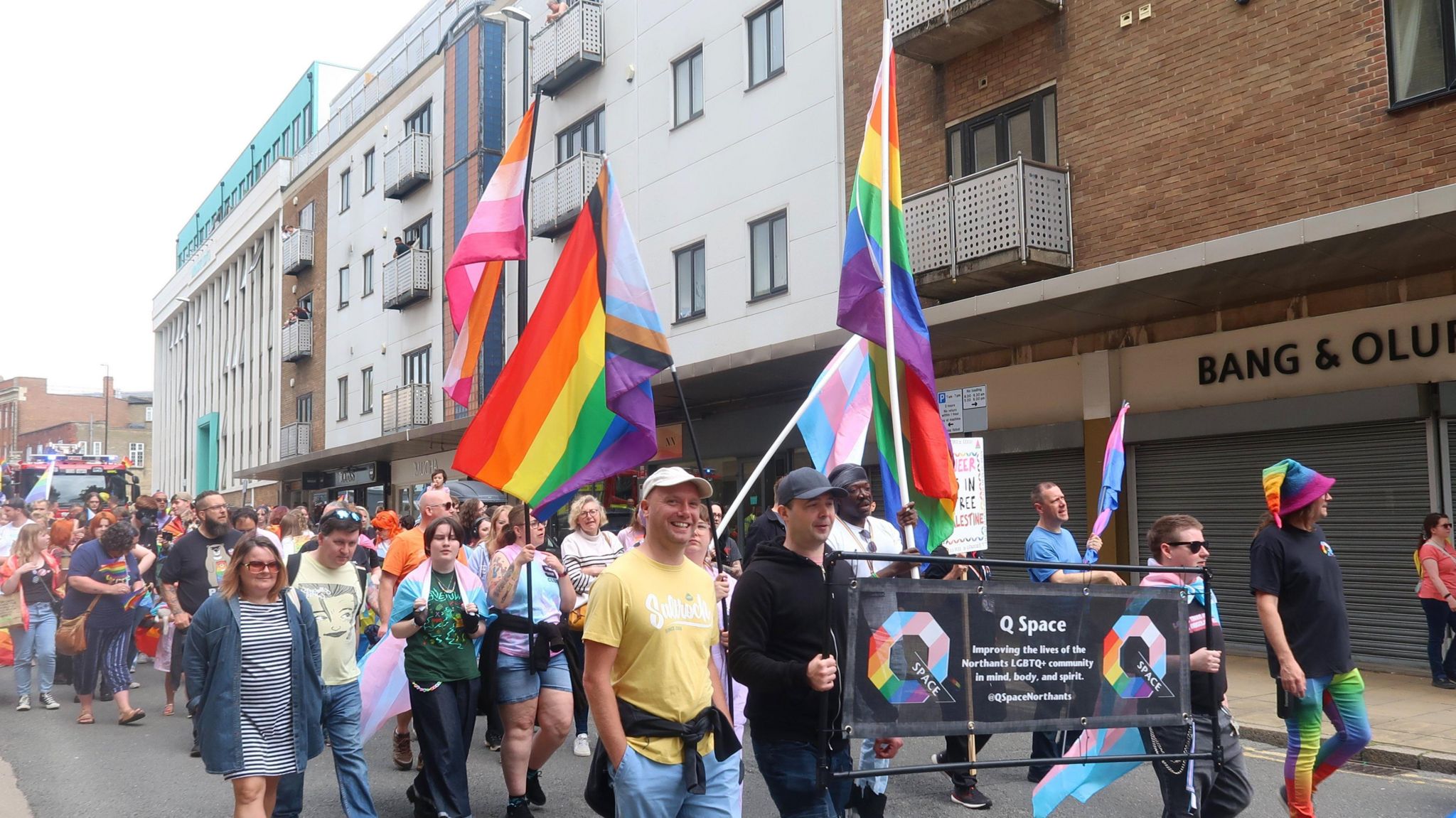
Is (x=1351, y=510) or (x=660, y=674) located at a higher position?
(x=1351, y=510)

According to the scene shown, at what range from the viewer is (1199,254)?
1173cm

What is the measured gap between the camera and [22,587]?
11289mm

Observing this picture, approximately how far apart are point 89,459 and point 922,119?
94.7 feet

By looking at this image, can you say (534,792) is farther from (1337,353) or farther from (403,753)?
(1337,353)

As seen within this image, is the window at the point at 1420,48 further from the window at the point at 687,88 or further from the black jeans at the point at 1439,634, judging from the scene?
the window at the point at 687,88

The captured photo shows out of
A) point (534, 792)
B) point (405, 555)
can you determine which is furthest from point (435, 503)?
point (534, 792)

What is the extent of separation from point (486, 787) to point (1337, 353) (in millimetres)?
9550

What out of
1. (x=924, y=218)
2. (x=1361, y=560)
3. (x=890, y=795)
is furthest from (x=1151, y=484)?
(x=890, y=795)

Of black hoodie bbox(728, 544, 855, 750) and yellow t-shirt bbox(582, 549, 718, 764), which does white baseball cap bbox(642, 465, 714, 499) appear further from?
black hoodie bbox(728, 544, 855, 750)

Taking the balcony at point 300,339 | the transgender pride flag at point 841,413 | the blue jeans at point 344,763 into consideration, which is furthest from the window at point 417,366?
the blue jeans at point 344,763

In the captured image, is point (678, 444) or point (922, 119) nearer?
point (922, 119)

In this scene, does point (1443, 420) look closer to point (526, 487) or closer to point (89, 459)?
point (526, 487)

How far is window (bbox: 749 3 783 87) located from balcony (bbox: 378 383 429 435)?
49.9 ft

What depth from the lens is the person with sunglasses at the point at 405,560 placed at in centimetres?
774
